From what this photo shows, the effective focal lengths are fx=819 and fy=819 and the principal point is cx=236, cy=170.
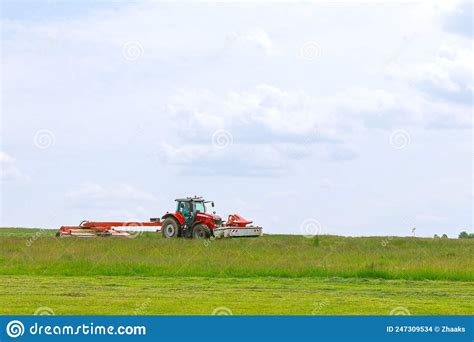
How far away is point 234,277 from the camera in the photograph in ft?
79.1

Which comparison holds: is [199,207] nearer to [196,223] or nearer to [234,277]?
[196,223]

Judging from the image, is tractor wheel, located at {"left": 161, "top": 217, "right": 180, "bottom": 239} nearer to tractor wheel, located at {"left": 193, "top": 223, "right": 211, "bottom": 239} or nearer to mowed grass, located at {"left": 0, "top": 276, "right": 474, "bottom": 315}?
tractor wheel, located at {"left": 193, "top": 223, "right": 211, "bottom": 239}

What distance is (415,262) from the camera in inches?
1059

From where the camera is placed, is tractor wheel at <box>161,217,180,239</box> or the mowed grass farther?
tractor wheel at <box>161,217,180,239</box>

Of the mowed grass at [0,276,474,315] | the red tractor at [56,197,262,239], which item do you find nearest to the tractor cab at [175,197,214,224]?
the red tractor at [56,197,262,239]

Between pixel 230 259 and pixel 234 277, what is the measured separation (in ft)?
10.8

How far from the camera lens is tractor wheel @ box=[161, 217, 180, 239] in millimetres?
39806

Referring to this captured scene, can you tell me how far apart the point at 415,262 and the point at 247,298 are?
10341mm

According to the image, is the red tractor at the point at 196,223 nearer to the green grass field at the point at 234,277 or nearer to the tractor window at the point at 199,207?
the tractor window at the point at 199,207

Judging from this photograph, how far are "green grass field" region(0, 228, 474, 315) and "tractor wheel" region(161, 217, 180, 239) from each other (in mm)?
4907

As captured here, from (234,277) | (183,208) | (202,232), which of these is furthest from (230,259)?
(183,208)

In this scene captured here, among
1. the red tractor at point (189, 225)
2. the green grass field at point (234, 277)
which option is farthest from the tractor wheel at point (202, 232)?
the green grass field at point (234, 277)
